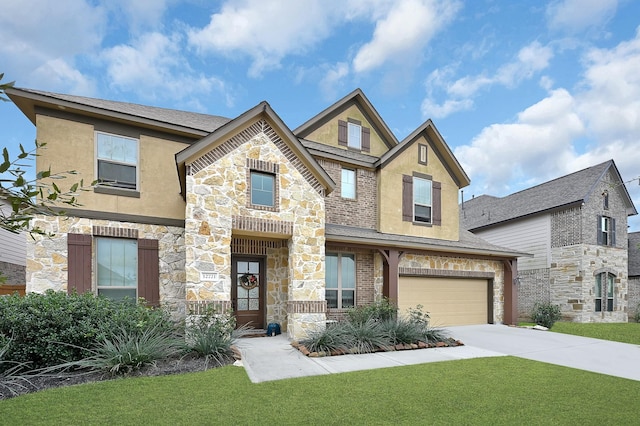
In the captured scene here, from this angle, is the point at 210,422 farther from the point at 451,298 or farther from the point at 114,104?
the point at 451,298

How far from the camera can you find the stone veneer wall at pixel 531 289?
1916 centimetres

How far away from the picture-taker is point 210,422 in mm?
4754

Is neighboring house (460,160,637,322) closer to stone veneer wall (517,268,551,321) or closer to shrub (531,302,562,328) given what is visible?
Answer: stone veneer wall (517,268,551,321)

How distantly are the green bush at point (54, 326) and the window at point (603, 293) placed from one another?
69.2ft

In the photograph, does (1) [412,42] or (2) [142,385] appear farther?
(1) [412,42]

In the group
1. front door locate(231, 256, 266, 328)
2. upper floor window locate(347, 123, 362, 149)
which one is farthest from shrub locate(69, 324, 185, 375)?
upper floor window locate(347, 123, 362, 149)

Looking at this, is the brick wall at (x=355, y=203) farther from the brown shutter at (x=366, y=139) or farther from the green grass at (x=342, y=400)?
the green grass at (x=342, y=400)

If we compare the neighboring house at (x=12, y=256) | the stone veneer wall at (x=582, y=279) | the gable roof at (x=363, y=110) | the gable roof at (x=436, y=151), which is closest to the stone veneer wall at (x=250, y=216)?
the gable roof at (x=363, y=110)

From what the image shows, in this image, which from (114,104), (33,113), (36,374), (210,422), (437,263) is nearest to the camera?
(210,422)

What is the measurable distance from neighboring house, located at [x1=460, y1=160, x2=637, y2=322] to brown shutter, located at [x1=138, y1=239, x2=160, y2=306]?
731 inches

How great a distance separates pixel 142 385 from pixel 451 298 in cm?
1170

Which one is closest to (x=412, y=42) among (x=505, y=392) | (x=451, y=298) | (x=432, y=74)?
(x=432, y=74)

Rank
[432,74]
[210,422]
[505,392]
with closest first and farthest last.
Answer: [210,422], [505,392], [432,74]

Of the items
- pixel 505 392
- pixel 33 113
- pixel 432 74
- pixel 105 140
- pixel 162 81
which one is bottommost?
pixel 505 392
